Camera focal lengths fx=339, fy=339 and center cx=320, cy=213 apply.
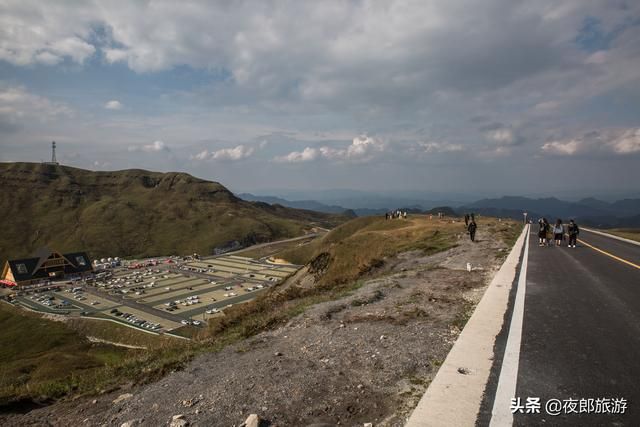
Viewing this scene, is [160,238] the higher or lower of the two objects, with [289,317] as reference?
lower

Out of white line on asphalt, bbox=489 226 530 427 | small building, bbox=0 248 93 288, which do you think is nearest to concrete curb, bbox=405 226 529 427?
white line on asphalt, bbox=489 226 530 427

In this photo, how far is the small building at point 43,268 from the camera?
115312 mm

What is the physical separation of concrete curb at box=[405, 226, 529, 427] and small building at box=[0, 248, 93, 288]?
147 m

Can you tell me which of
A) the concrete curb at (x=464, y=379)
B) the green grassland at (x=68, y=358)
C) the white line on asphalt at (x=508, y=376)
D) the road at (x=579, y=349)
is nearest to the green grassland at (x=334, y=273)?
the green grassland at (x=68, y=358)

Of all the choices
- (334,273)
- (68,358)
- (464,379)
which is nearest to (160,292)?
(68,358)

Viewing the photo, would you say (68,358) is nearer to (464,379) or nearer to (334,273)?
(334,273)

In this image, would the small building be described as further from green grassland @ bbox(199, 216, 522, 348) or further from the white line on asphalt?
the white line on asphalt

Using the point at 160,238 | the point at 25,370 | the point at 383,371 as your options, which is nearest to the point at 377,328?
the point at 383,371

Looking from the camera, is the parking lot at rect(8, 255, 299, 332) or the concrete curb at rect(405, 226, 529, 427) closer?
the concrete curb at rect(405, 226, 529, 427)

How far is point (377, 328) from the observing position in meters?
9.28

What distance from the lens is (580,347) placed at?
6914 millimetres

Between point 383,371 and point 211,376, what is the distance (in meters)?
3.72

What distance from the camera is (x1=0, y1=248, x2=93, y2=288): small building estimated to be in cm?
11531

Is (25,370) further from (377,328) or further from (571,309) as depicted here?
(571,309)
